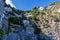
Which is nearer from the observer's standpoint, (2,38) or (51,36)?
(2,38)

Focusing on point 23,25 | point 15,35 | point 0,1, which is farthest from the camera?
point 23,25

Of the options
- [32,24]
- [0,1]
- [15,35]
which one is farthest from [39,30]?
[0,1]

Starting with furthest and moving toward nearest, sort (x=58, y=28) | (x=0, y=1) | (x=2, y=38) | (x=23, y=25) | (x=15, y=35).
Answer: (x=58, y=28) → (x=23, y=25) → (x=15, y=35) → (x=0, y=1) → (x=2, y=38)

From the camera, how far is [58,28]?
2048 inches

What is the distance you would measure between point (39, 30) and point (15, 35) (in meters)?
8.79

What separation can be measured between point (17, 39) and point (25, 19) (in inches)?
340

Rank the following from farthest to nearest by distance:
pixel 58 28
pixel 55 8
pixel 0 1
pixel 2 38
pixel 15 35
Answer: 1. pixel 55 8
2. pixel 58 28
3. pixel 15 35
4. pixel 0 1
5. pixel 2 38

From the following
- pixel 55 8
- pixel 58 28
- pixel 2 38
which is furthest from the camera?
pixel 55 8

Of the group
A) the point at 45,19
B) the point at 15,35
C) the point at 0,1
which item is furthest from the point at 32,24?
the point at 0,1

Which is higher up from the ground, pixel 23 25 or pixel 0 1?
pixel 0 1

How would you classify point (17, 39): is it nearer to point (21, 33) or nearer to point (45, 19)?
point (21, 33)

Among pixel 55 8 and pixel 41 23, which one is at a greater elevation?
pixel 55 8

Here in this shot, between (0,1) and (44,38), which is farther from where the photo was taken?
(44,38)

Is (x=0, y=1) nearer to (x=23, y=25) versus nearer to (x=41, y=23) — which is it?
(x=23, y=25)
